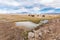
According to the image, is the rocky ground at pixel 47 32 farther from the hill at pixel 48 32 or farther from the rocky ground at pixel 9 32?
the rocky ground at pixel 9 32

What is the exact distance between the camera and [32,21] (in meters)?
1.97

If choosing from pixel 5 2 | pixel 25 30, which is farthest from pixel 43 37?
pixel 5 2

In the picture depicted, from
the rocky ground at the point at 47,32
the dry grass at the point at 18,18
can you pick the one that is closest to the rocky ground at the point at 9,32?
the dry grass at the point at 18,18

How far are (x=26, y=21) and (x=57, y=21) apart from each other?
520mm

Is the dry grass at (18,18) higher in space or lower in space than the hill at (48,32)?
higher

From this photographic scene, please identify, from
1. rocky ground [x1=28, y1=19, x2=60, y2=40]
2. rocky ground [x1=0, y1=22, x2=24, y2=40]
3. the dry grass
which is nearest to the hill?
rocky ground [x1=28, y1=19, x2=60, y2=40]

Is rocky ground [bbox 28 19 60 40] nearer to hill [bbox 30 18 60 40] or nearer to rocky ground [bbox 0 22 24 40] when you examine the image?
hill [bbox 30 18 60 40]

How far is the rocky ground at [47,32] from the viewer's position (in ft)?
6.37

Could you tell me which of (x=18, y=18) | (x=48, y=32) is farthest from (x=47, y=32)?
(x=18, y=18)

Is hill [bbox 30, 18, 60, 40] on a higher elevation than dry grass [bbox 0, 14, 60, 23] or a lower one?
lower

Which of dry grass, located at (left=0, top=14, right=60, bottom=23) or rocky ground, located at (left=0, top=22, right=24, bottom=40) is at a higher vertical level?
dry grass, located at (left=0, top=14, right=60, bottom=23)

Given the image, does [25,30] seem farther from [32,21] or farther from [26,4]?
[26,4]

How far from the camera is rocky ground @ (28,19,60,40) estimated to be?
194 centimetres

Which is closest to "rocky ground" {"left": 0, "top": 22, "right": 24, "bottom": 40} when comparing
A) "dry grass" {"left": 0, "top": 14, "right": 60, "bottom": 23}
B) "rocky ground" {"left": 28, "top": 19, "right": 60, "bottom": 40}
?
"dry grass" {"left": 0, "top": 14, "right": 60, "bottom": 23}
